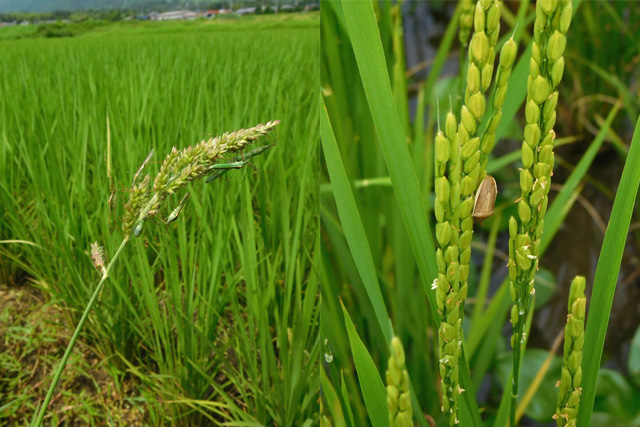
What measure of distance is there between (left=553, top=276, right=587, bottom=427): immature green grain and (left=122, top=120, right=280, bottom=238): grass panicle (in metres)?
0.20

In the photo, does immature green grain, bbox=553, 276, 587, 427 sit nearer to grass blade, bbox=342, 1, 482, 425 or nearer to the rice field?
grass blade, bbox=342, 1, 482, 425

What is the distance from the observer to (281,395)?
594mm

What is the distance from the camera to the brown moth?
0.27 meters

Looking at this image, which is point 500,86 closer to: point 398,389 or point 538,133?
point 538,133

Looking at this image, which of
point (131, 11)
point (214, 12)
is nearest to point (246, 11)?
point (214, 12)

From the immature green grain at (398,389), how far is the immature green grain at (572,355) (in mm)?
82

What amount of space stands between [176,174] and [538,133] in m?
0.22

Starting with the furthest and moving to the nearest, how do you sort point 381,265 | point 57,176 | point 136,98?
point 136,98 → point 57,176 → point 381,265

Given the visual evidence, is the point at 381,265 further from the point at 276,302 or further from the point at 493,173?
the point at 276,302

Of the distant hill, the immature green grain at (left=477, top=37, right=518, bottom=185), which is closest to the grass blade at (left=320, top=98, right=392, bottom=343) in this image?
the immature green grain at (left=477, top=37, right=518, bottom=185)

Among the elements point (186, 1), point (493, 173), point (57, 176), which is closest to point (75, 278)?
point (57, 176)

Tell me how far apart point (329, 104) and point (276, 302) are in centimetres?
31

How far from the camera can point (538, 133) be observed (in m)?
0.21

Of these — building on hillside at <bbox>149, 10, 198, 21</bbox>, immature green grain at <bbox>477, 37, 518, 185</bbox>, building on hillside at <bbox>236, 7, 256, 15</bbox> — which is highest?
building on hillside at <bbox>236, 7, 256, 15</bbox>
